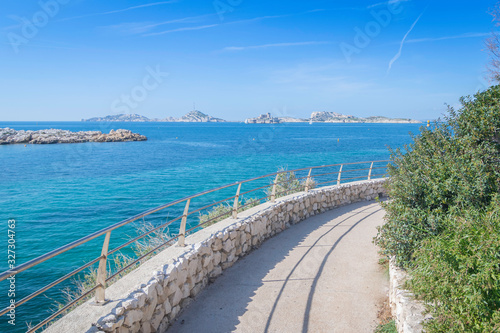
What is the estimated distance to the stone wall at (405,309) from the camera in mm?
3781

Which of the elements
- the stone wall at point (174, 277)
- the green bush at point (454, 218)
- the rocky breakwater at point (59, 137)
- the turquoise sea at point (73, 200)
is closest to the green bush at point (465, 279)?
the green bush at point (454, 218)

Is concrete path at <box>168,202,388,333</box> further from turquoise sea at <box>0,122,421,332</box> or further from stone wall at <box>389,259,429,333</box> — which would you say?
turquoise sea at <box>0,122,421,332</box>

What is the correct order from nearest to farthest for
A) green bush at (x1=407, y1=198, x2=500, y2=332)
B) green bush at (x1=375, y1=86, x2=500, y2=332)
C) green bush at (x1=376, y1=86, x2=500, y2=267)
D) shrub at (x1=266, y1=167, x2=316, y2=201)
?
green bush at (x1=407, y1=198, x2=500, y2=332) → green bush at (x1=375, y1=86, x2=500, y2=332) → green bush at (x1=376, y1=86, x2=500, y2=267) → shrub at (x1=266, y1=167, x2=316, y2=201)

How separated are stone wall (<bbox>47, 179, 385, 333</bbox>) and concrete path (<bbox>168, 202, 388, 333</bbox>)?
247mm

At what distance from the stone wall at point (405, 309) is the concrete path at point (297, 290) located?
1.71 feet

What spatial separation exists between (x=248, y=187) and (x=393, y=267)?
826 inches

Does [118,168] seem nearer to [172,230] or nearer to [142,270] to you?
[172,230]

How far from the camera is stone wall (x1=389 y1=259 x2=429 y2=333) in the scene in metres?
3.78

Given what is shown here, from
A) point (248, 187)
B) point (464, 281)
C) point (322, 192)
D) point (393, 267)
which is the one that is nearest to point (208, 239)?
point (393, 267)

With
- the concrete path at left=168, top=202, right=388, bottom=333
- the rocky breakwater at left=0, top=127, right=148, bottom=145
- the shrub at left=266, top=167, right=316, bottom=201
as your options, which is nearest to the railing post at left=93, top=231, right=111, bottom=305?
the concrete path at left=168, top=202, right=388, bottom=333

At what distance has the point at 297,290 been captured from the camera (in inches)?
233

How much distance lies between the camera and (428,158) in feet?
19.1

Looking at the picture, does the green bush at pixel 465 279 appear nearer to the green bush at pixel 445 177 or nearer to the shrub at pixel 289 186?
the green bush at pixel 445 177

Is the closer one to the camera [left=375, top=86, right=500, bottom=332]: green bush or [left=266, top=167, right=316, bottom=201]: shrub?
[left=375, top=86, right=500, bottom=332]: green bush
